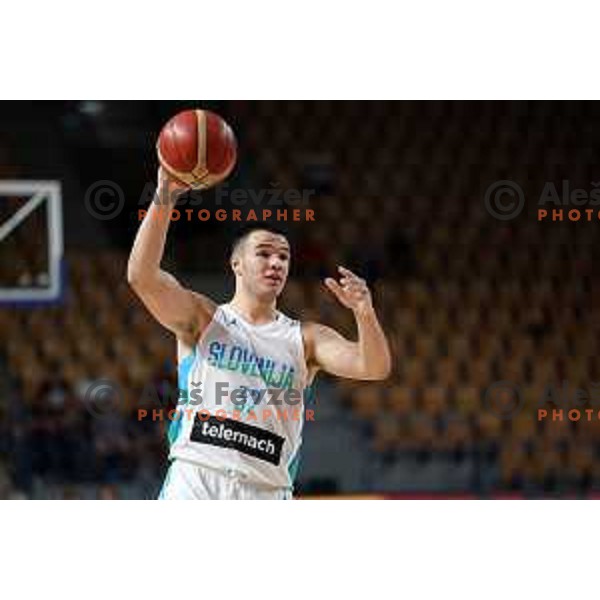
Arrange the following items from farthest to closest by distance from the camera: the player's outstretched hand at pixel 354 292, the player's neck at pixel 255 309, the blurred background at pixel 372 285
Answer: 1. the blurred background at pixel 372 285
2. the player's neck at pixel 255 309
3. the player's outstretched hand at pixel 354 292

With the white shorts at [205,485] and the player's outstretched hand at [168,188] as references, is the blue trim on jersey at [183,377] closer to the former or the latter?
the white shorts at [205,485]

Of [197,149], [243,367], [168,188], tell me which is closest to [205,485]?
[243,367]

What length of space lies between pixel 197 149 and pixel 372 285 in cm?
434

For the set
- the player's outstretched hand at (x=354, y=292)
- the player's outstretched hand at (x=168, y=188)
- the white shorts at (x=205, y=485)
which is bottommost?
the white shorts at (x=205, y=485)

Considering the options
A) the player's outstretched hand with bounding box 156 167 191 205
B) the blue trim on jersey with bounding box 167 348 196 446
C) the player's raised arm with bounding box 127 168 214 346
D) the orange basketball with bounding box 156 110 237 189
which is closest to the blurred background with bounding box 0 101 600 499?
the blue trim on jersey with bounding box 167 348 196 446

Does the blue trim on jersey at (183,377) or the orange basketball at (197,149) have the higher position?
the orange basketball at (197,149)

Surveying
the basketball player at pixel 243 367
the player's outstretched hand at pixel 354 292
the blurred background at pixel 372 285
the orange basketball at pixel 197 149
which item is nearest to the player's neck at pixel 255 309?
the basketball player at pixel 243 367

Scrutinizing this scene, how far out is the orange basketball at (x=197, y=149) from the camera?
167 inches

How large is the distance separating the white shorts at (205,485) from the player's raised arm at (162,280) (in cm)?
49

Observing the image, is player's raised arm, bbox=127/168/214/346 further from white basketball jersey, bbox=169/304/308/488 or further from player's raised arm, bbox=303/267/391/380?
player's raised arm, bbox=303/267/391/380

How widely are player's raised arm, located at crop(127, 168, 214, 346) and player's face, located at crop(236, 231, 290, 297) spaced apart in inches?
7.5

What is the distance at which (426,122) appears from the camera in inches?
373

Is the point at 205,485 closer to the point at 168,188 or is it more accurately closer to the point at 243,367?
the point at 243,367

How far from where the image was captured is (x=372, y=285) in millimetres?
8531
